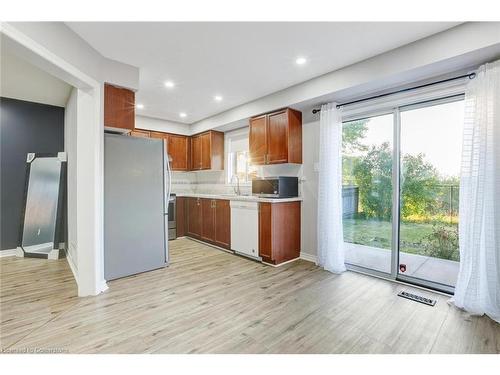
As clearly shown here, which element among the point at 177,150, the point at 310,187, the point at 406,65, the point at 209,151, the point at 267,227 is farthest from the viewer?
the point at 177,150

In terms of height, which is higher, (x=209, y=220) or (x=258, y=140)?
(x=258, y=140)

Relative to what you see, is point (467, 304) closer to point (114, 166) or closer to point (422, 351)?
point (422, 351)

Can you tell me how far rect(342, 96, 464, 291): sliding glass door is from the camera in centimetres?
280

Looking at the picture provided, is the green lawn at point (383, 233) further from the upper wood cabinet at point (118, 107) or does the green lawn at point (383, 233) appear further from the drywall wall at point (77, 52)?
the drywall wall at point (77, 52)

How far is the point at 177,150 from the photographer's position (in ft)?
18.7

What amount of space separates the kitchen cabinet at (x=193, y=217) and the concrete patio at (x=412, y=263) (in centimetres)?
290

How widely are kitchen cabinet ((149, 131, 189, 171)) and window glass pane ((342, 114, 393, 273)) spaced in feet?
12.1

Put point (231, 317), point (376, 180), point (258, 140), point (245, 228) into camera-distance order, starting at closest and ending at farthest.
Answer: point (231, 317) → point (376, 180) → point (245, 228) → point (258, 140)

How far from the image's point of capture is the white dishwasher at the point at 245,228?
3811 mm

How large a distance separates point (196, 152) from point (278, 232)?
3056mm

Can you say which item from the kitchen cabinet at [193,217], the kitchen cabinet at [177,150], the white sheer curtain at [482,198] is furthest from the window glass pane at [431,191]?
the kitchen cabinet at [177,150]

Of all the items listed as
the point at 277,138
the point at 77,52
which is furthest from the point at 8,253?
the point at 277,138

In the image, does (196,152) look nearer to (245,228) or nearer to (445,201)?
(245,228)
